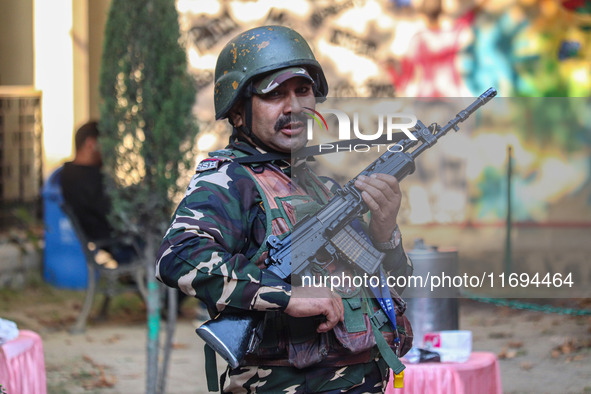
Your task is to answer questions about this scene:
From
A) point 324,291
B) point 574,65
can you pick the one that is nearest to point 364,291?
point 324,291

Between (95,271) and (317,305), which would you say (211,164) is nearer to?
(317,305)

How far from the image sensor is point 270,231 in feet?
6.91

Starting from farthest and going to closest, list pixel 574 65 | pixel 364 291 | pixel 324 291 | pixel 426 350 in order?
pixel 574 65 → pixel 426 350 → pixel 364 291 → pixel 324 291

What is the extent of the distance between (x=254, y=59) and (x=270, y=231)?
0.47 meters

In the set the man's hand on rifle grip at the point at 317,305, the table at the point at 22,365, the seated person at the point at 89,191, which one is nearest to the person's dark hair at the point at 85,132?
the seated person at the point at 89,191

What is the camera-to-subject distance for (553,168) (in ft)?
7.55

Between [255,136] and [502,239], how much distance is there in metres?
0.74

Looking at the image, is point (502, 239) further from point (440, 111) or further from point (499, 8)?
point (499, 8)

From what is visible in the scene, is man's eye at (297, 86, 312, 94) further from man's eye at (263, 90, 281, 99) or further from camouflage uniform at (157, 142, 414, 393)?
camouflage uniform at (157, 142, 414, 393)

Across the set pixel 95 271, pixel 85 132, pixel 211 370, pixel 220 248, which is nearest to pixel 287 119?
pixel 220 248

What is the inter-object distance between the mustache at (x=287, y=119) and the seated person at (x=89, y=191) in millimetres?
4807

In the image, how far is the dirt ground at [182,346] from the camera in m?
5.32

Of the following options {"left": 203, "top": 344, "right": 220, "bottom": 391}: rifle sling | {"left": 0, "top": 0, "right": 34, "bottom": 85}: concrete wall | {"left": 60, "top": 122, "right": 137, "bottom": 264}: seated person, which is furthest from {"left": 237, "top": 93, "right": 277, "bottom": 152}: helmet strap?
{"left": 0, "top": 0, "right": 34, "bottom": 85}: concrete wall

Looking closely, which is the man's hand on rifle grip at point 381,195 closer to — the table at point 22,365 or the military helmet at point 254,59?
the military helmet at point 254,59
